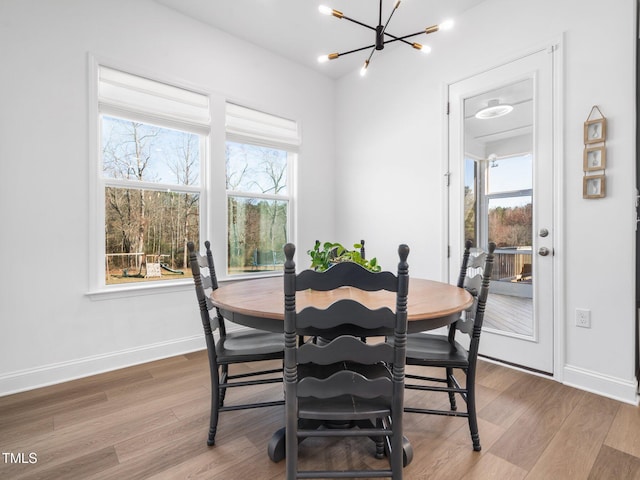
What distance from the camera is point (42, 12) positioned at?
2.25 metres

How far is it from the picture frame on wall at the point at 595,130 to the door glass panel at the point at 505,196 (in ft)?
1.17

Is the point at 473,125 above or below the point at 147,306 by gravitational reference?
above

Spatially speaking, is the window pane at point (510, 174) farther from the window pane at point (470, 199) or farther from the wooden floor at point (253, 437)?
the wooden floor at point (253, 437)

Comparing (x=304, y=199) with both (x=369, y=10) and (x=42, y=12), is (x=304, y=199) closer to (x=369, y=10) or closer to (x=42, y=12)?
(x=369, y=10)

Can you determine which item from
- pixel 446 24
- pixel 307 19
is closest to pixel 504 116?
pixel 446 24

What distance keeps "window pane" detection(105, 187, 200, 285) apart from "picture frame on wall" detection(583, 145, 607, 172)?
3068mm

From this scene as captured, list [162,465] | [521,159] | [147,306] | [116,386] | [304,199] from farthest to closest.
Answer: [304,199], [147,306], [521,159], [116,386], [162,465]

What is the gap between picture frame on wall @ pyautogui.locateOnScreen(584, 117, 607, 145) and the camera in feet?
6.85

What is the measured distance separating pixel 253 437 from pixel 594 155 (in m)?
2.72

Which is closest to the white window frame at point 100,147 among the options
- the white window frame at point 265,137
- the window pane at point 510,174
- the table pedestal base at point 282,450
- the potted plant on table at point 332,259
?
the white window frame at point 265,137

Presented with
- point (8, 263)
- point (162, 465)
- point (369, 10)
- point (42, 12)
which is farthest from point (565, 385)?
point (42, 12)

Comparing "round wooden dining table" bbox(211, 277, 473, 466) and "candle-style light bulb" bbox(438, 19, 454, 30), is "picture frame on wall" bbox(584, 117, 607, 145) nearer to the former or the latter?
"candle-style light bulb" bbox(438, 19, 454, 30)

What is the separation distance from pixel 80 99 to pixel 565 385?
4.04 meters

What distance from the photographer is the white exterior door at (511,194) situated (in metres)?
2.39
